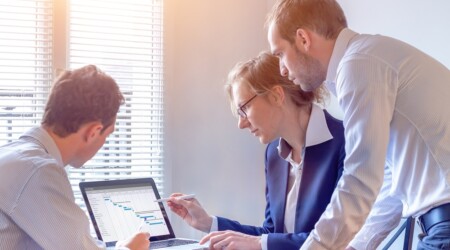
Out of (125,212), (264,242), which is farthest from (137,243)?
(264,242)

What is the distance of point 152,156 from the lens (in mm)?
3027

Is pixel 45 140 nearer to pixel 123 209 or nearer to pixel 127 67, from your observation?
pixel 123 209

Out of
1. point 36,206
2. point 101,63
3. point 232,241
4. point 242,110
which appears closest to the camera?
point 36,206

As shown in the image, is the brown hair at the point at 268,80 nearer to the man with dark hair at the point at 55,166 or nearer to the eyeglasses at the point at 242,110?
the eyeglasses at the point at 242,110

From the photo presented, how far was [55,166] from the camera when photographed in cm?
144

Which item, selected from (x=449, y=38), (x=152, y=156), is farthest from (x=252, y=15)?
(x=449, y=38)

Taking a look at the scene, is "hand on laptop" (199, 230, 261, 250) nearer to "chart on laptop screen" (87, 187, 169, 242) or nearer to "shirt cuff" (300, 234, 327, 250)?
"chart on laptop screen" (87, 187, 169, 242)

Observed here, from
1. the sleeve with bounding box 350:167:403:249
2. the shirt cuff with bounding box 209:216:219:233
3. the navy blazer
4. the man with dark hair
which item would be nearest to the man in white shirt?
the sleeve with bounding box 350:167:403:249

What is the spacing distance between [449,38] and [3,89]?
182 centimetres

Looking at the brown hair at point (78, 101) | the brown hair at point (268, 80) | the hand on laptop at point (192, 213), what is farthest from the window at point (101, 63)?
the brown hair at point (78, 101)

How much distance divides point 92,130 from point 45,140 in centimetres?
12

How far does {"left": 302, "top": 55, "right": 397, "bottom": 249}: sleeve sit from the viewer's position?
1.46 m

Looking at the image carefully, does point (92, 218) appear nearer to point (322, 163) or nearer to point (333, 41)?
point (322, 163)

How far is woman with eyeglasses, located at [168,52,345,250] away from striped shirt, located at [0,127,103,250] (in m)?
0.66
